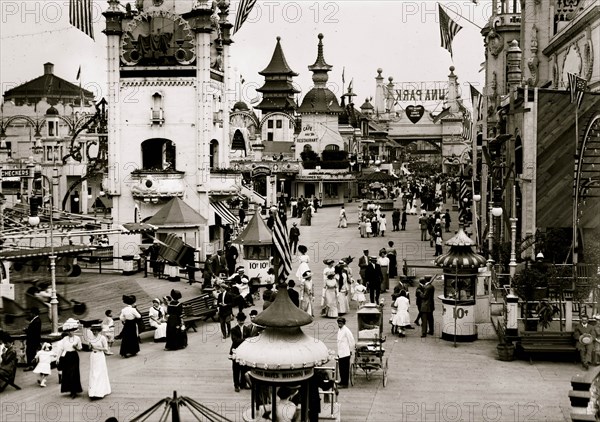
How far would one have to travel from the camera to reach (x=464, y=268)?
21.2m

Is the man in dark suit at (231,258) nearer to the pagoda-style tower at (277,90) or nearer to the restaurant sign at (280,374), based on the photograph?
the restaurant sign at (280,374)

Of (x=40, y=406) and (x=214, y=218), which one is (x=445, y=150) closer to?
(x=214, y=218)

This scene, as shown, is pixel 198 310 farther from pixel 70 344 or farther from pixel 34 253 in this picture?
pixel 70 344

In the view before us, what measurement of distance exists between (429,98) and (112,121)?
4419 inches

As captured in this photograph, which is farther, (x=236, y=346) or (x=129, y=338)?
(x=129, y=338)

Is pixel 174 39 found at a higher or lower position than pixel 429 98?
lower

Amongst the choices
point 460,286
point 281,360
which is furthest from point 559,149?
point 281,360

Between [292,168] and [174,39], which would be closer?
[174,39]

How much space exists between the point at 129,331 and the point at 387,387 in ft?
20.8

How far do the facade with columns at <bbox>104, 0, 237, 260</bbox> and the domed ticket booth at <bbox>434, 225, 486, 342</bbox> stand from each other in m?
17.8

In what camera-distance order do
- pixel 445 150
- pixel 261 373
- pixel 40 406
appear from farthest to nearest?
pixel 445 150 → pixel 40 406 → pixel 261 373

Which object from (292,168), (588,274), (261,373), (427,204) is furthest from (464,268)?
(292,168)

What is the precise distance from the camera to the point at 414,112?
5128 inches

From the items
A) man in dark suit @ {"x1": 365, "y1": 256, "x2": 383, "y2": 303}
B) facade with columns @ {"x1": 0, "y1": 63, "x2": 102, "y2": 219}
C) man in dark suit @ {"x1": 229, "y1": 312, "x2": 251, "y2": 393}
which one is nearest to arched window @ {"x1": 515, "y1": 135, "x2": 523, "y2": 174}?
man in dark suit @ {"x1": 365, "y1": 256, "x2": 383, "y2": 303}
